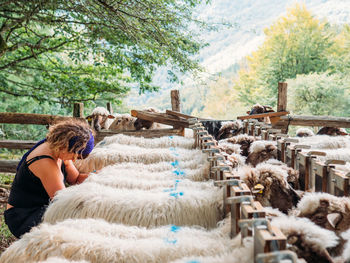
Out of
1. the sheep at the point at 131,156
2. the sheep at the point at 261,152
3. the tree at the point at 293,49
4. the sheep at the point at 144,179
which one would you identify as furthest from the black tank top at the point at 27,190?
the tree at the point at 293,49

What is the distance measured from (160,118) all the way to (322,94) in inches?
546

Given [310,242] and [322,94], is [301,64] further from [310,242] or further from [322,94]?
[310,242]

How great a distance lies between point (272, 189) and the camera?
152 centimetres

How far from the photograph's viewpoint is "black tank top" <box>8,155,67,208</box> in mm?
1999

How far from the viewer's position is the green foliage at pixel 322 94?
48.5ft

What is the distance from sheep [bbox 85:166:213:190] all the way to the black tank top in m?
0.42

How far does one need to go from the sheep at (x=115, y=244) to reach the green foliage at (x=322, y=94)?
15580 millimetres

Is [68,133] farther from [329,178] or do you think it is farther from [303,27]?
[303,27]

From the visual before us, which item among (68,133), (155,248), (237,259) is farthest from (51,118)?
(237,259)

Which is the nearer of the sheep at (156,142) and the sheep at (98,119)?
the sheep at (156,142)

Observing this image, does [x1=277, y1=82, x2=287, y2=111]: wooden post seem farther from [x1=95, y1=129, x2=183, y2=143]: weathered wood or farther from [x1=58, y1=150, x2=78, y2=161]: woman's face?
[x1=58, y1=150, x2=78, y2=161]: woman's face

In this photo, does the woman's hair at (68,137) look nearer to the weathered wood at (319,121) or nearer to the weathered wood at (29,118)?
the weathered wood at (29,118)

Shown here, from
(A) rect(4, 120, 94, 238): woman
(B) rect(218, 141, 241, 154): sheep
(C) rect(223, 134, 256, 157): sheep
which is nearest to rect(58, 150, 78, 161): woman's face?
(A) rect(4, 120, 94, 238): woman


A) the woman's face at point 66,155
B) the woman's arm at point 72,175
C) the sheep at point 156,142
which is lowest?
the woman's arm at point 72,175
